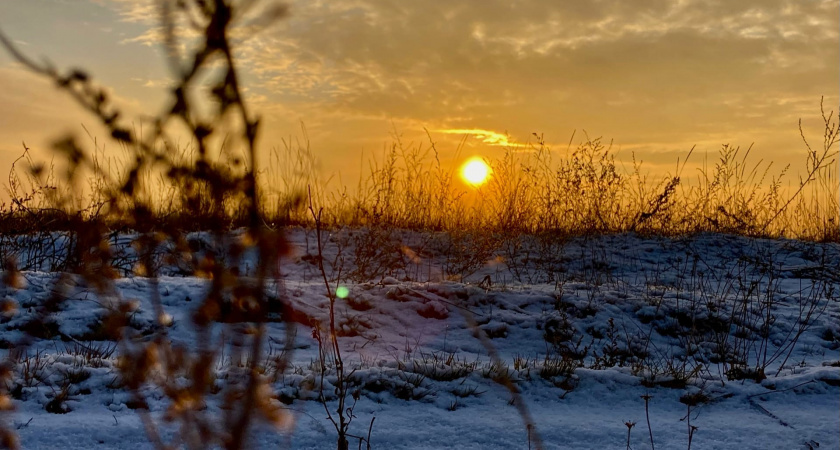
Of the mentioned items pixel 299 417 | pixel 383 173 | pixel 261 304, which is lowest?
pixel 299 417

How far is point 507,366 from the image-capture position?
3.00 m

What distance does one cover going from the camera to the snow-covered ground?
2.35 meters

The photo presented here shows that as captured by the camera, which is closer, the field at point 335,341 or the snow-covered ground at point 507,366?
the field at point 335,341

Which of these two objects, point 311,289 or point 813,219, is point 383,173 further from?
point 813,219

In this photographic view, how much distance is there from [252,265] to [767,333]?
159 inches

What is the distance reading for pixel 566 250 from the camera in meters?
6.68

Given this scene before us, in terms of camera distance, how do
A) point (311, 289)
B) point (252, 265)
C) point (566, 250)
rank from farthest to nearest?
point (566, 250) → point (252, 265) → point (311, 289)

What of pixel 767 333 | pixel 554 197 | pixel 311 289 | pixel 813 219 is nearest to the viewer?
pixel 767 333

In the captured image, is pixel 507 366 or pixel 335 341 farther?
pixel 507 366

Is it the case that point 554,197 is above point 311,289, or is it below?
above

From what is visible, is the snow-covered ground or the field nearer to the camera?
the field

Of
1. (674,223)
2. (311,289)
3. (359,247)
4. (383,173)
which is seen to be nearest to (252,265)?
(359,247)

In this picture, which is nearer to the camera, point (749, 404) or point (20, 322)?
point (749, 404)

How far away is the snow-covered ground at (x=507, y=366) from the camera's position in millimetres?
2354
